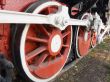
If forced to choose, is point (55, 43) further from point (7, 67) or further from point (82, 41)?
point (82, 41)

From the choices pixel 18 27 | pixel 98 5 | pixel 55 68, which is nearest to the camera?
pixel 18 27

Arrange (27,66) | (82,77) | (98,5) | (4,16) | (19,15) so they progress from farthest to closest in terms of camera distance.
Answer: (98,5), (82,77), (27,66), (19,15), (4,16)

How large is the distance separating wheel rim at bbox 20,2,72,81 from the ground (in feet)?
1.33

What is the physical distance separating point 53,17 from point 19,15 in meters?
0.56

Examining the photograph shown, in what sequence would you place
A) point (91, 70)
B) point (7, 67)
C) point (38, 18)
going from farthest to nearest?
point (91, 70)
point (38, 18)
point (7, 67)

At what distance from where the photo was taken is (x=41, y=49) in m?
2.97

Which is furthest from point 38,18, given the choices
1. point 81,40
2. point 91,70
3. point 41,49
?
point 91,70

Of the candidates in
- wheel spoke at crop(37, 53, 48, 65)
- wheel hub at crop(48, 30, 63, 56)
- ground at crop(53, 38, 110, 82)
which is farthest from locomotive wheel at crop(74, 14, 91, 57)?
wheel spoke at crop(37, 53, 48, 65)

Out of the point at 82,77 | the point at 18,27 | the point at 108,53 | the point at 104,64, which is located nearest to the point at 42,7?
the point at 18,27

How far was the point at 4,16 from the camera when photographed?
2.27 m

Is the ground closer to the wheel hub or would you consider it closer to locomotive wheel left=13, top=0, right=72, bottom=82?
locomotive wheel left=13, top=0, right=72, bottom=82

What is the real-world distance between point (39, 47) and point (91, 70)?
1.34 metres

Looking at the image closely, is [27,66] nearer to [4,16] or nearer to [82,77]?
[4,16]

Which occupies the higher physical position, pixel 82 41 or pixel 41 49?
pixel 41 49
